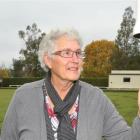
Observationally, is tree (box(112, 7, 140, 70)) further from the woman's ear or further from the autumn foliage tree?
the woman's ear

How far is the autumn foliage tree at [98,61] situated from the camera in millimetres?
87500

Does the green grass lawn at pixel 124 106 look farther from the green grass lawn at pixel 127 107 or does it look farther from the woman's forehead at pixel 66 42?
the woman's forehead at pixel 66 42

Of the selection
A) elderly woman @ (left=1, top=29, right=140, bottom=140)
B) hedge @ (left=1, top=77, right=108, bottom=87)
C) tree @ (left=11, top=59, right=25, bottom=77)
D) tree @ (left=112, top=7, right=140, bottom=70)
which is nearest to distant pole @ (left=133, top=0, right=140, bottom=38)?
elderly woman @ (left=1, top=29, right=140, bottom=140)

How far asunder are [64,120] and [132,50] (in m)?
78.2

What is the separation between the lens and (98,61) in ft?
294

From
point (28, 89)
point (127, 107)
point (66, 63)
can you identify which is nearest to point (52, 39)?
point (66, 63)

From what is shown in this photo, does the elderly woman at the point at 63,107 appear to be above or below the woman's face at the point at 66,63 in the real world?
below

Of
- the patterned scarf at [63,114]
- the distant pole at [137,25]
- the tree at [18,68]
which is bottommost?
the tree at [18,68]

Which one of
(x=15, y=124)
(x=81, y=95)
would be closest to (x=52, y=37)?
(x=81, y=95)

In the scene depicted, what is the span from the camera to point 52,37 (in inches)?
155

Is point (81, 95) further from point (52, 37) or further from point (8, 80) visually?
point (8, 80)

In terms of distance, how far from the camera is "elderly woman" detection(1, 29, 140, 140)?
370cm

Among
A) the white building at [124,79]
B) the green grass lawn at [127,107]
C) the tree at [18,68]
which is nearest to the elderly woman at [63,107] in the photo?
the green grass lawn at [127,107]

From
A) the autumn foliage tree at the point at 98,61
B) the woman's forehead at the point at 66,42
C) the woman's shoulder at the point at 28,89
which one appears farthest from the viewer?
the autumn foliage tree at the point at 98,61
